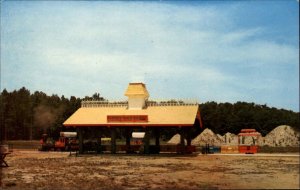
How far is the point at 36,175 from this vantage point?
24.0 meters

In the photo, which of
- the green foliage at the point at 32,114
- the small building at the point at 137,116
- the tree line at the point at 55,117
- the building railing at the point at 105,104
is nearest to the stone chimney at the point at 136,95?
the small building at the point at 137,116

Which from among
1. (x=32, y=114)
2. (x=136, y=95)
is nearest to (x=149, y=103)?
(x=136, y=95)

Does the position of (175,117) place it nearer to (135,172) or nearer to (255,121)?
(135,172)

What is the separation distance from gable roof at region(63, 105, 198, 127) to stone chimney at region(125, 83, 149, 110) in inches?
32.3

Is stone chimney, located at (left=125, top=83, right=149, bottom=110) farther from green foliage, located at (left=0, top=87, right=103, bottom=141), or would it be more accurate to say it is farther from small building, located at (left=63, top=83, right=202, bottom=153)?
green foliage, located at (left=0, top=87, right=103, bottom=141)

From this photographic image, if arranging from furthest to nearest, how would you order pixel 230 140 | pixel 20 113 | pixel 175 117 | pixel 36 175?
pixel 20 113, pixel 230 140, pixel 175 117, pixel 36 175

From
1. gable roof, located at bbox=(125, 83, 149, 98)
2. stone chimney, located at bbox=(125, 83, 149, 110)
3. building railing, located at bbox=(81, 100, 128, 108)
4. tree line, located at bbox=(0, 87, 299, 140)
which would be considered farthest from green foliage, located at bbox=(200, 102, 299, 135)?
stone chimney, located at bbox=(125, 83, 149, 110)

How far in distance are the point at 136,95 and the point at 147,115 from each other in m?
4.59

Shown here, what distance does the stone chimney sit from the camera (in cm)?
4603

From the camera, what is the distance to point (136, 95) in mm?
45969

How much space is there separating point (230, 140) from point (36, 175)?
57.6m

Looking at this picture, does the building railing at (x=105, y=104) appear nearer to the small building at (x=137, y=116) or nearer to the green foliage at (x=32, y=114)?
the small building at (x=137, y=116)

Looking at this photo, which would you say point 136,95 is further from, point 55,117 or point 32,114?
point 32,114

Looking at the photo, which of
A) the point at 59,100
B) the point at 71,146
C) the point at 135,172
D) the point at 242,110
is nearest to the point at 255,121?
the point at 242,110
